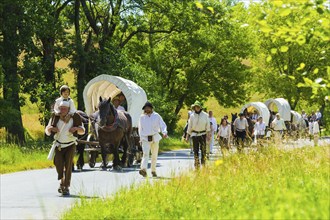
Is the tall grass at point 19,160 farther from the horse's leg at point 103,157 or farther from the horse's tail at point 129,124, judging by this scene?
the horse's tail at point 129,124

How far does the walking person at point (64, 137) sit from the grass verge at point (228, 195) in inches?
98.8

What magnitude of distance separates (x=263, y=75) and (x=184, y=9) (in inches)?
1494

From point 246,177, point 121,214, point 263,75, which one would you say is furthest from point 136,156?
point 263,75

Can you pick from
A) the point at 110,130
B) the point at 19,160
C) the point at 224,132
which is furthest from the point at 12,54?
the point at 110,130

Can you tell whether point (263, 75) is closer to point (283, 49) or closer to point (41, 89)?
point (41, 89)

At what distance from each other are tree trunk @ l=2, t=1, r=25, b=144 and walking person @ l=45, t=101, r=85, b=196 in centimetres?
1802

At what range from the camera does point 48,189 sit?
55.8 feet

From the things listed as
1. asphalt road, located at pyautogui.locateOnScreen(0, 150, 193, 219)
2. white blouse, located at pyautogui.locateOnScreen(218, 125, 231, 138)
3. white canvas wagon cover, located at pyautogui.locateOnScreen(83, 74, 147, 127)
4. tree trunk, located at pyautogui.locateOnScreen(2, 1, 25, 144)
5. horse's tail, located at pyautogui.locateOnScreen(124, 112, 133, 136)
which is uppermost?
tree trunk, located at pyautogui.locateOnScreen(2, 1, 25, 144)

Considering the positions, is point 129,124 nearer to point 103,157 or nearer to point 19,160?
point 103,157

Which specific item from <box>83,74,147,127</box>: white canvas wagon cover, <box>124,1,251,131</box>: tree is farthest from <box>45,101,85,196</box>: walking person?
<box>124,1,251,131</box>: tree

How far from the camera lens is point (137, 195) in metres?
12.1

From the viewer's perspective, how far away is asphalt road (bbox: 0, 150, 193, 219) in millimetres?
12745

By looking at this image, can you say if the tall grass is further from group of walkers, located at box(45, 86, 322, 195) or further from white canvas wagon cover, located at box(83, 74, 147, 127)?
group of walkers, located at box(45, 86, 322, 195)

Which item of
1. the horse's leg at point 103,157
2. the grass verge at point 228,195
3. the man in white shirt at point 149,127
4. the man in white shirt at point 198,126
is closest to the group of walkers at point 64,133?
the grass verge at point 228,195
